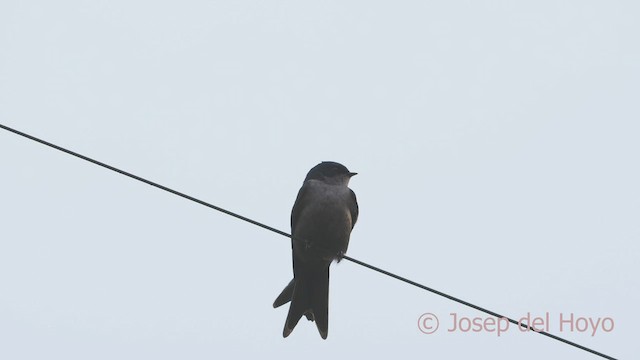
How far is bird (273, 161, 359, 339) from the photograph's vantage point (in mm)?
9695

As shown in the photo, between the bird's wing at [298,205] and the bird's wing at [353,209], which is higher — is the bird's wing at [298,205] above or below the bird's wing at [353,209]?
below

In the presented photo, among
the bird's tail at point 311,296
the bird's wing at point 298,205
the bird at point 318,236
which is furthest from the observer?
the bird's tail at point 311,296

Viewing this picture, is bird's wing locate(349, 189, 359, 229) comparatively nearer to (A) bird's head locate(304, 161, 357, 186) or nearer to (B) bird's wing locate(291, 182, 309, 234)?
(A) bird's head locate(304, 161, 357, 186)

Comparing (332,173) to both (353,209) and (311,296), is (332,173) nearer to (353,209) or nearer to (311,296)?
(353,209)

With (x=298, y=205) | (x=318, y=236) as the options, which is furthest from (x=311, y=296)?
(x=298, y=205)

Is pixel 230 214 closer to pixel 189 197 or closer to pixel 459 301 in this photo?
pixel 189 197

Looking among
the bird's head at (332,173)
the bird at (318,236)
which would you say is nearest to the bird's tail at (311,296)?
the bird at (318,236)

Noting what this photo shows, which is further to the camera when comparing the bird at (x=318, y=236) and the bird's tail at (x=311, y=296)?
the bird's tail at (x=311, y=296)

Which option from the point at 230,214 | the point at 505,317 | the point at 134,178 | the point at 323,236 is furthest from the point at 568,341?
the point at 323,236

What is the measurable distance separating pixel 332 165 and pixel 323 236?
0.78 metres

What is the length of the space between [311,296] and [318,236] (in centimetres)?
72

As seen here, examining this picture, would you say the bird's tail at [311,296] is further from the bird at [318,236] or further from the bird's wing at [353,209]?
the bird's wing at [353,209]

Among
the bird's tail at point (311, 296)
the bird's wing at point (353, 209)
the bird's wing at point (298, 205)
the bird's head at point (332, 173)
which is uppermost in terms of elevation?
the bird's head at point (332, 173)

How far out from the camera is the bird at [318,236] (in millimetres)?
9695
